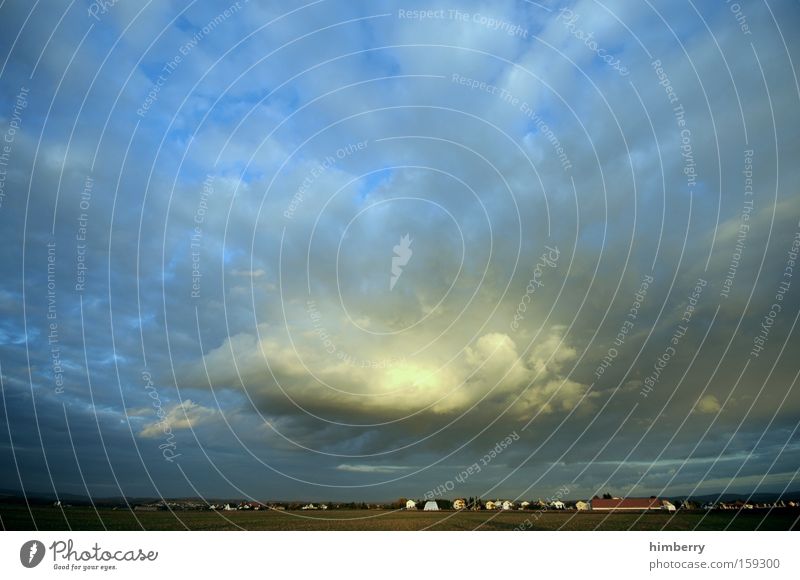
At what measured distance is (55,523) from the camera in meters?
59.6

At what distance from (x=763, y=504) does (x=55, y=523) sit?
77582 mm

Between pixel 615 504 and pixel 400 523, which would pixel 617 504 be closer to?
pixel 615 504

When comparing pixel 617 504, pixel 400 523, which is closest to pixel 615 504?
pixel 617 504
